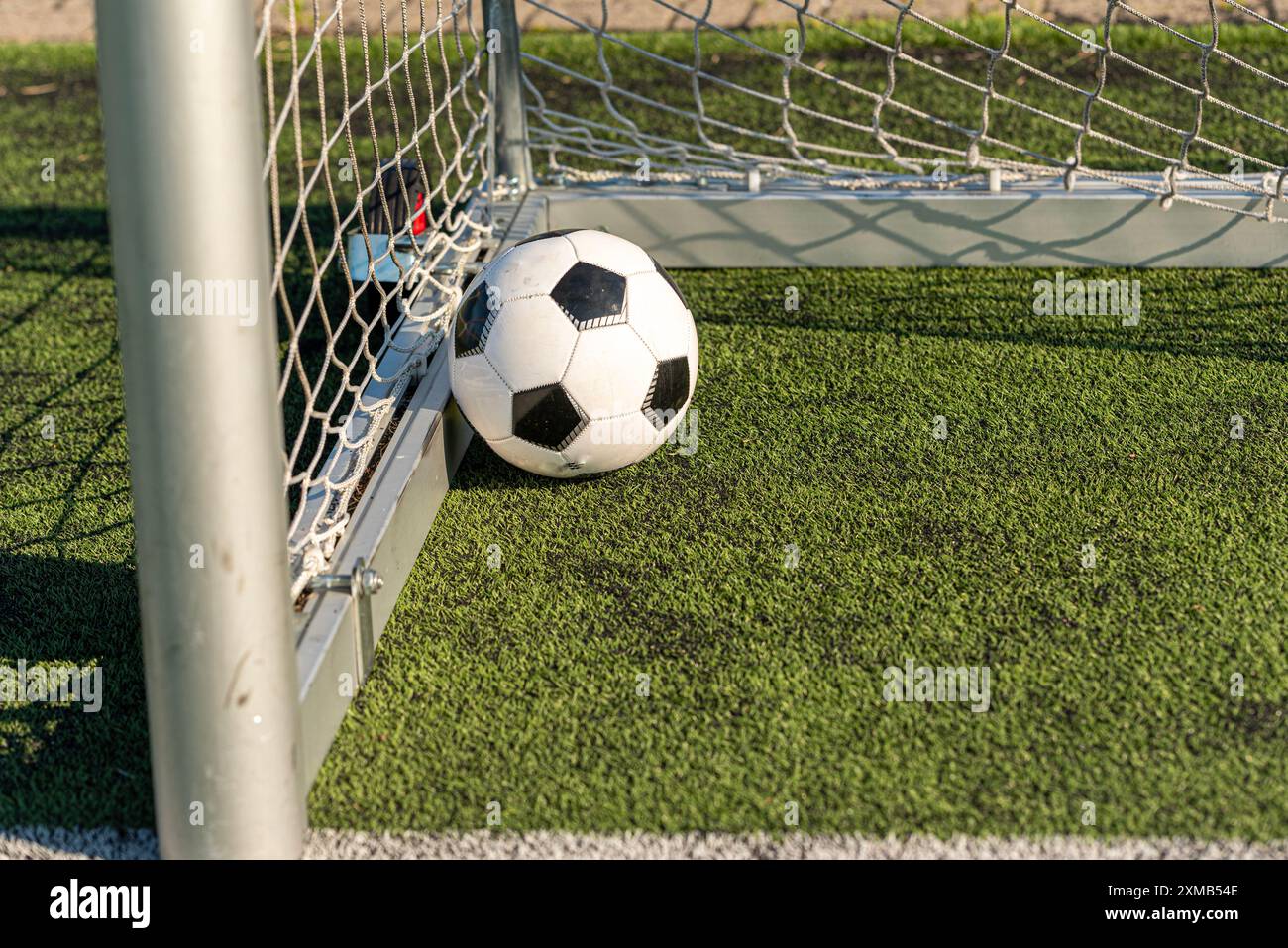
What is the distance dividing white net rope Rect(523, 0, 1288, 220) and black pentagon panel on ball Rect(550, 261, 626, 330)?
103 centimetres

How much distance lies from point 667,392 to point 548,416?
277 mm

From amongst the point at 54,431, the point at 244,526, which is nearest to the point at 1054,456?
the point at 244,526

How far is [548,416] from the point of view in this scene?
10.3 ft

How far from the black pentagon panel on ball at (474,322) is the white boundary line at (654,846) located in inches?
47.6

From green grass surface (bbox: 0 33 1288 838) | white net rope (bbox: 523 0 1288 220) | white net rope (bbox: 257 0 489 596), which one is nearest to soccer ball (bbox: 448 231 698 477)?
green grass surface (bbox: 0 33 1288 838)

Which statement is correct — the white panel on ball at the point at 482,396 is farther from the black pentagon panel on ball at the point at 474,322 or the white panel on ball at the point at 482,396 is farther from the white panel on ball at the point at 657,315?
the white panel on ball at the point at 657,315

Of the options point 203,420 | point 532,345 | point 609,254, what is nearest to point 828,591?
point 532,345

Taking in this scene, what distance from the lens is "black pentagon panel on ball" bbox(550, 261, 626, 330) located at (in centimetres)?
317

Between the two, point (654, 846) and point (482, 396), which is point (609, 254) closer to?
point (482, 396)

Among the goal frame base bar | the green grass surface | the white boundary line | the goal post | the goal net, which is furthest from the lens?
the goal frame base bar

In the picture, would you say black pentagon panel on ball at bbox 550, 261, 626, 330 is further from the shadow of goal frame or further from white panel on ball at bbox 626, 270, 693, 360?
the shadow of goal frame

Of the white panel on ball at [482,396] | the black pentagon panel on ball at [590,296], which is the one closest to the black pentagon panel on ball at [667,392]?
Result: the black pentagon panel on ball at [590,296]

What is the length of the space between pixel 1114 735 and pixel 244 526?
1481mm

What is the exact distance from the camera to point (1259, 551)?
9.78 ft
